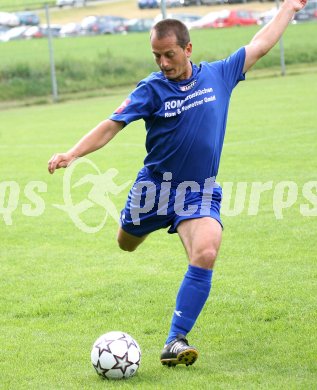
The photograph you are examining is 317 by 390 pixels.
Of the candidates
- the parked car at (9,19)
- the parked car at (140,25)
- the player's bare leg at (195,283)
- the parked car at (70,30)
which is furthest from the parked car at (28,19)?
the player's bare leg at (195,283)

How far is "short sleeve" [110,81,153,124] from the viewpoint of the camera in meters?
5.87

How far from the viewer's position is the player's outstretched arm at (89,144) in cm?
554

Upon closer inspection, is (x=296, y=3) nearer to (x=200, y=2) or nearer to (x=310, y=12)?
(x=310, y=12)

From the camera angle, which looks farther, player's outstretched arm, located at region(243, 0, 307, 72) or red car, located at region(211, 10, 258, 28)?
red car, located at region(211, 10, 258, 28)

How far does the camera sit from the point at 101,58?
30094 mm

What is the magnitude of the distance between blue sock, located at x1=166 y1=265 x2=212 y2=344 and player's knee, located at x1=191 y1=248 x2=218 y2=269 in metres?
0.03

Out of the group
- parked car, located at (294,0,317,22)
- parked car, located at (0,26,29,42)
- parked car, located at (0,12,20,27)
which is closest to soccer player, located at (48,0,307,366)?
parked car, located at (0,26,29,42)

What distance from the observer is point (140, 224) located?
6398mm

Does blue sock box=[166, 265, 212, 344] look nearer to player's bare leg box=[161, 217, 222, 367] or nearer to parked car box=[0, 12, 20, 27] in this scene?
player's bare leg box=[161, 217, 222, 367]

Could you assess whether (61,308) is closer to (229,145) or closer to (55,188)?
(55,188)

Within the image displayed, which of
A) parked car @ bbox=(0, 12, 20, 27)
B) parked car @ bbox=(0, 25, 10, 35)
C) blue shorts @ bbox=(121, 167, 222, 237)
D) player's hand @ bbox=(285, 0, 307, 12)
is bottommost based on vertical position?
parked car @ bbox=(0, 25, 10, 35)

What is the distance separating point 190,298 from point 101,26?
35815 millimetres

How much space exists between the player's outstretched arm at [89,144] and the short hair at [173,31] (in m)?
0.62

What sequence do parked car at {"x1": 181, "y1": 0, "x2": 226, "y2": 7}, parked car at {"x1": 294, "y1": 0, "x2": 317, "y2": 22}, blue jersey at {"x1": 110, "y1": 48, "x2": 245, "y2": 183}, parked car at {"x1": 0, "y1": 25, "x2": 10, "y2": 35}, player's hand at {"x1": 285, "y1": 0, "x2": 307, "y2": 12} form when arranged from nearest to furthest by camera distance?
blue jersey at {"x1": 110, "y1": 48, "x2": 245, "y2": 183} < player's hand at {"x1": 285, "y1": 0, "x2": 307, "y2": 12} < parked car at {"x1": 0, "y1": 25, "x2": 10, "y2": 35} < parked car at {"x1": 294, "y1": 0, "x2": 317, "y2": 22} < parked car at {"x1": 181, "y1": 0, "x2": 226, "y2": 7}
